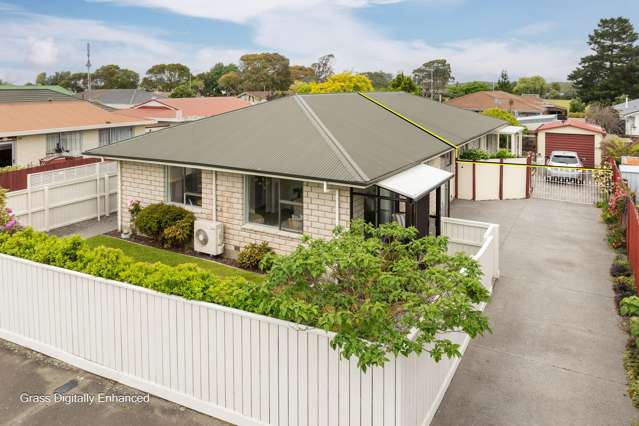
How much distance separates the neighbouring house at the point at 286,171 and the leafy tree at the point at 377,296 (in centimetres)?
555

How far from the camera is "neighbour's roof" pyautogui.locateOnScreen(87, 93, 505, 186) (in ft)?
43.1

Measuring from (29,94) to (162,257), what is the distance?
77.9 ft

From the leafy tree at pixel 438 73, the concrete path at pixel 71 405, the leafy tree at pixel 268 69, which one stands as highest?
the leafy tree at pixel 438 73

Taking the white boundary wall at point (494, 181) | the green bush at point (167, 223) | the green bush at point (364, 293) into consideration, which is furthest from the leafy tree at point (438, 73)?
the green bush at point (364, 293)

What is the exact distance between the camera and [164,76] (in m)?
129

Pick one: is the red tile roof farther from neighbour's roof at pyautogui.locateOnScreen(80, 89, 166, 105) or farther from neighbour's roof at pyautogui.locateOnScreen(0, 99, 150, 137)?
neighbour's roof at pyautogui.locateOnScreen(80, 89, 166, 105)

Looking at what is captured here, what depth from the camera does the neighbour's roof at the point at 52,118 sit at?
79.1 ft

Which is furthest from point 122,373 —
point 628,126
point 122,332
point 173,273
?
point 628,126

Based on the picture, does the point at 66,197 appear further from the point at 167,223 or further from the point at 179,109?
the point at 179,109

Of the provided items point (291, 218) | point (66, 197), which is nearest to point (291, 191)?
point (291, 218)

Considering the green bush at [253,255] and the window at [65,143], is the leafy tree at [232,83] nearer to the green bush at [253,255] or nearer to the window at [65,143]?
the window at [65,143]

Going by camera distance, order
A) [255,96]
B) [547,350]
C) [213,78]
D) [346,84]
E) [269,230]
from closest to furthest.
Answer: [547,350], [269,230], [346,84], [255,96], [213,78]

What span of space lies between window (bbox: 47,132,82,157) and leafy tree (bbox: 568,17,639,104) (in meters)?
75.5

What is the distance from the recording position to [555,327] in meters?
10.4
